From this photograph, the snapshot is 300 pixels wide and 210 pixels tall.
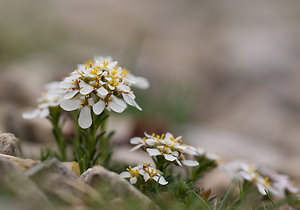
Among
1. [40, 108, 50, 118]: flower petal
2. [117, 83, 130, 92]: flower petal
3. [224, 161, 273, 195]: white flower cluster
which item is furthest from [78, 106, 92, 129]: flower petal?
[224, 161, 273, 195]: white flower cluster

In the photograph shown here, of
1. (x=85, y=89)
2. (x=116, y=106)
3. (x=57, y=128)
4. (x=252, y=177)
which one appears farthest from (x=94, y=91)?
(x=252, y=177)

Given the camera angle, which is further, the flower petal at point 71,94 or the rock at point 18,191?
the flower petal at point 71,94

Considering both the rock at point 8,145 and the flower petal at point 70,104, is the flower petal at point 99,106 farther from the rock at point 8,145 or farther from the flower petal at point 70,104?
the rock at point 8,145

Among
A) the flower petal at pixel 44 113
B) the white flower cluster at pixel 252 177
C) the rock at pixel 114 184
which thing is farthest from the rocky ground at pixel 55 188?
the white flower cluster at pixel 252 177

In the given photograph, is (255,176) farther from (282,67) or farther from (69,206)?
(282,67)

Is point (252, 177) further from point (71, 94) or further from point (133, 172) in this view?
point (71, 94)

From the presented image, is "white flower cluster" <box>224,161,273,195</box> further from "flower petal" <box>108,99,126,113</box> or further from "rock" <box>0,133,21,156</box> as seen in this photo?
"rock" <box>0,133,21,156</box>
